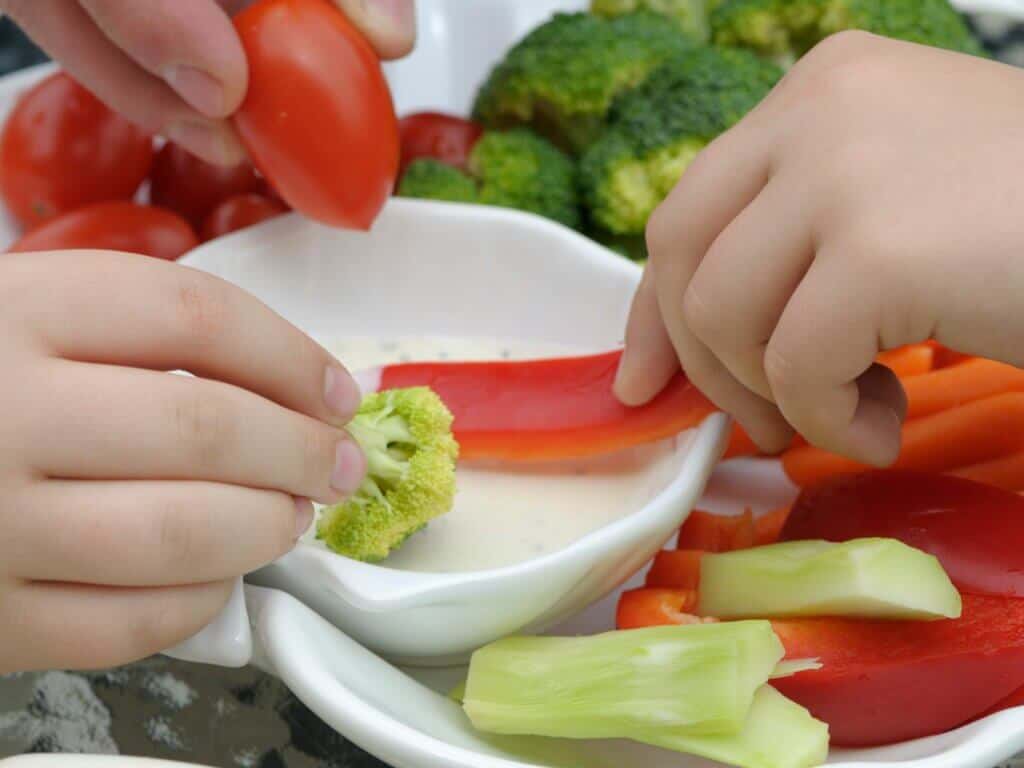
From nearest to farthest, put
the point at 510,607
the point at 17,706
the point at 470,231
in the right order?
the point at 510,607
the point at 17,706
the point at 470,231

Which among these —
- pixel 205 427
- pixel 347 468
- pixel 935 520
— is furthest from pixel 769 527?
pixel 205 427

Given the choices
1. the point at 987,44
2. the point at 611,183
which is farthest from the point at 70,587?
the point at 987,44

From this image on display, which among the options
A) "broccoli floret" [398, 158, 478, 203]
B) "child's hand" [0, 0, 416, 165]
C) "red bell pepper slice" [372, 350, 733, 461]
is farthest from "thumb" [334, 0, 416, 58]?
"red bell pepper slice" [372, 350, 733, 461]

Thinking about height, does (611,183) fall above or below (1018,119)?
below

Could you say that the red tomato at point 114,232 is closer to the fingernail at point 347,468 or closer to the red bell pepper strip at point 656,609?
the fingernail at point 347,468

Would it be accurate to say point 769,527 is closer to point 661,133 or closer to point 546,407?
point 546,407

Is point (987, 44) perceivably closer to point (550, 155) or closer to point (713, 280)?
point (550, 155)

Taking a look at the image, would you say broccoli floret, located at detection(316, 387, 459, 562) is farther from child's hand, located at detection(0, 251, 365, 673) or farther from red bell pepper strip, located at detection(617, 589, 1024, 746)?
red bell pepper strip, located at detection(617, 589, 1024, 746)

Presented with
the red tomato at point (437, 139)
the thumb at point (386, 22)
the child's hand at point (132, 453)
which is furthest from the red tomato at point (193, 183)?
the child's hand at point (132, 453)
